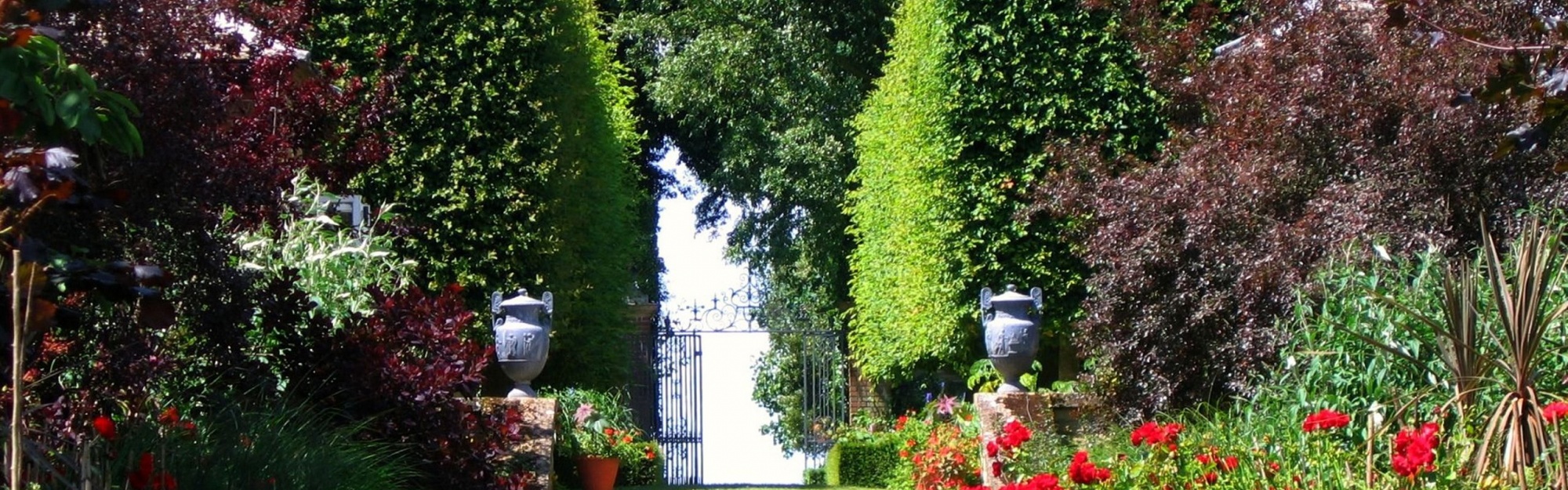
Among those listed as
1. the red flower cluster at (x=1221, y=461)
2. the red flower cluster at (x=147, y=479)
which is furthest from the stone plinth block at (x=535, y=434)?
the red flower cluster at (x=1221, y=461)

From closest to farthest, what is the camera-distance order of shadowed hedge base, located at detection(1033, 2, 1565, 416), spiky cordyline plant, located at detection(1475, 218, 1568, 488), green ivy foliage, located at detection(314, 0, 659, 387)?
spiky cordyline plant, located at detection(1475, 218, 1568, 488) → shadowed hedge base, located at detection(1033, 2, 1565, 416) → green ivy foliage, located at detection(314, 0, 659, 387)

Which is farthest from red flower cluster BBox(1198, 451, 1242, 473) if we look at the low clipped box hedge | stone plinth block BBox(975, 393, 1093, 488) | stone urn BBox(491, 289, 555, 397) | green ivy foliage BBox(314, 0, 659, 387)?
the low clipped box hedge

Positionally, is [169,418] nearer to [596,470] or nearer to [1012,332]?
[1012,332]

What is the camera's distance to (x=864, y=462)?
13008mm

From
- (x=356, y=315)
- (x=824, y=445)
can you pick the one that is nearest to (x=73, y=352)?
(x=356, y=315)

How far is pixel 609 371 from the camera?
1228 centimetres

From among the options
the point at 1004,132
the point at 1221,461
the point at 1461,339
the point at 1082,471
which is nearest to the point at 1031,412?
the point at 1004,132

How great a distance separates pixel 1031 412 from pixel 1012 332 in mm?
Answer: 488

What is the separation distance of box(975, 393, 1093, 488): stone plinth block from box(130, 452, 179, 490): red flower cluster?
5443 millimetres

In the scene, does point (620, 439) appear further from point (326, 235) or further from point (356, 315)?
point (356, 315)

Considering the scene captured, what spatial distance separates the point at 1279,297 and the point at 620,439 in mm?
4994

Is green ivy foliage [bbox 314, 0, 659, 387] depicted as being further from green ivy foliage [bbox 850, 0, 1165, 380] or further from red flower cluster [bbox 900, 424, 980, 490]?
red flower cluster [bbox 900, 424, 980, 490]

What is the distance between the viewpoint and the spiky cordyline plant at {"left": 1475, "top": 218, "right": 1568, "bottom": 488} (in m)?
5.19

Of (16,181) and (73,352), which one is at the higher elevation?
(16,181)
